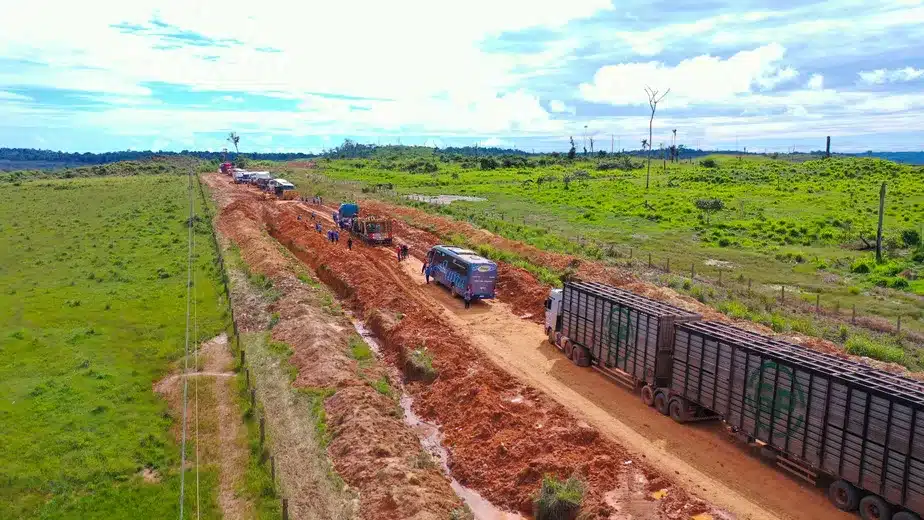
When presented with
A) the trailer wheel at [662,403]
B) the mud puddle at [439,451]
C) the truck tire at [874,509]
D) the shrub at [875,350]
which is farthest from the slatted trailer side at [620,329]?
the shrub at [875,350]

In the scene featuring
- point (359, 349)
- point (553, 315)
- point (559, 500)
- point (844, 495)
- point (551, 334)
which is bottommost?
Answer: point (559, 500)

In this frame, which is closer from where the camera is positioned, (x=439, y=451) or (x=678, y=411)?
(x=678, y=411)

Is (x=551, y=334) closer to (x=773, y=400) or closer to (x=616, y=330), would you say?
(x=616, y=330)

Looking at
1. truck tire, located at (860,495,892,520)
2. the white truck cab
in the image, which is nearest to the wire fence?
the white truck cab

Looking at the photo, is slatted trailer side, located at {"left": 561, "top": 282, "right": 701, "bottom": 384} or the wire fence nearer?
the wire fence

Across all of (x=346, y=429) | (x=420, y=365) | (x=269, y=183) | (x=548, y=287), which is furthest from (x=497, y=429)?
(x=269, y=183)

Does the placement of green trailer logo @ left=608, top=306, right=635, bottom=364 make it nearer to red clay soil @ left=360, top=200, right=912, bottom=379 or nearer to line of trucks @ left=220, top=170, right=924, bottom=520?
line of trucks @ left=220, top=170, right=924, bottom=520
